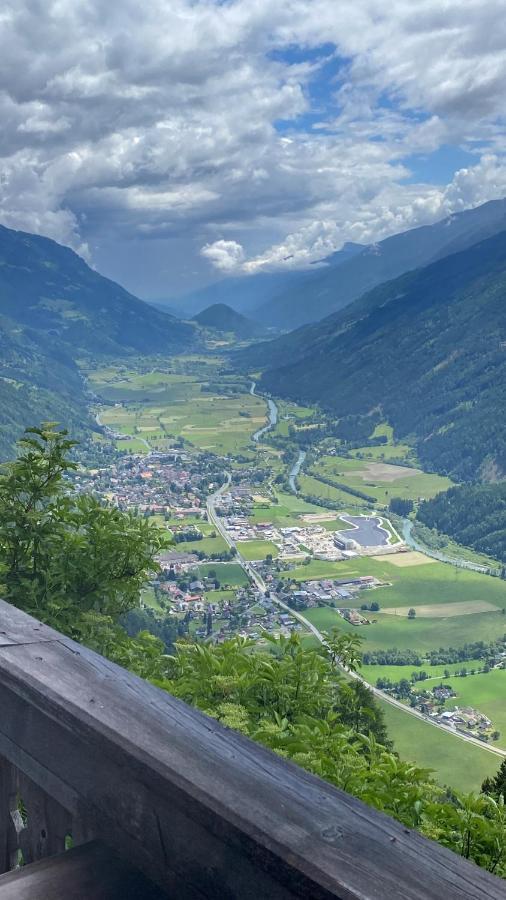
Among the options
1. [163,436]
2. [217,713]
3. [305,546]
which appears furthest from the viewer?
[163,436]

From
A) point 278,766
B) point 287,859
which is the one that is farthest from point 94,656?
point 287,859

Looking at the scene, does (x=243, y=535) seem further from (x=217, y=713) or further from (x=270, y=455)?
(x=217, y=713)

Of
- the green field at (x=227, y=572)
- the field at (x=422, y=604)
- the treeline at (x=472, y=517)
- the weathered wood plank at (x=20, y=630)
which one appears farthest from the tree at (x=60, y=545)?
the treeline at (x=472, y=517)

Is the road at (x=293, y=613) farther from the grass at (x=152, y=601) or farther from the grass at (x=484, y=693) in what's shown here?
the grass at (x=152, y=601)

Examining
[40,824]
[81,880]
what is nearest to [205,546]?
[40,824]

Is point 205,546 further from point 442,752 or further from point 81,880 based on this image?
point 81,880

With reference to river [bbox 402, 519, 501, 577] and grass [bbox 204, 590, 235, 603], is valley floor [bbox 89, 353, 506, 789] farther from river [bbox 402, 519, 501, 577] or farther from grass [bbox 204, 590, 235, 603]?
river [bbox 402, 519, 501, 577]
